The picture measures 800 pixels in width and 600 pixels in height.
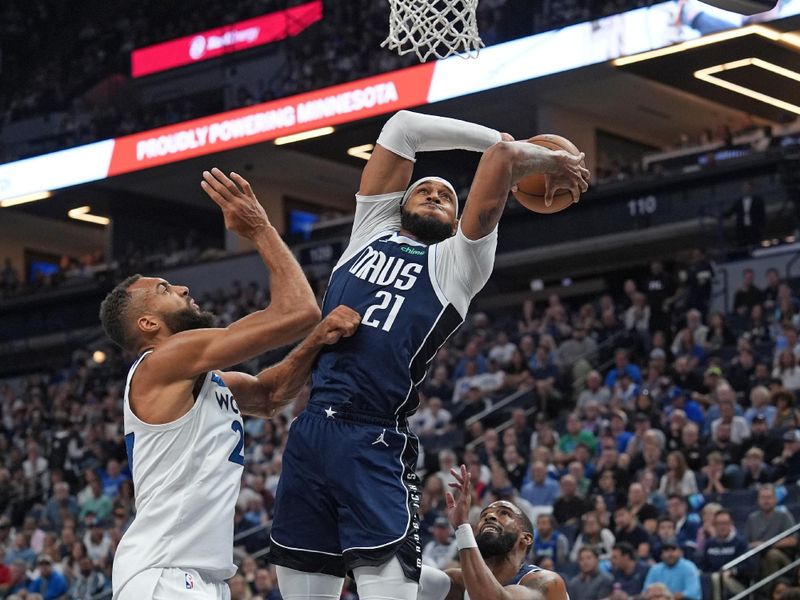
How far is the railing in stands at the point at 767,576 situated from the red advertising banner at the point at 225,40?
17.1 metres

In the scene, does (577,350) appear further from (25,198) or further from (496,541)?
(25,198)

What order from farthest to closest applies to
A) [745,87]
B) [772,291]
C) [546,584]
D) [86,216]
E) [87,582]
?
[86,216]
[745,87]
[772,291]
[87,582]
[546,584]

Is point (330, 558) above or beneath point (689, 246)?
beneath

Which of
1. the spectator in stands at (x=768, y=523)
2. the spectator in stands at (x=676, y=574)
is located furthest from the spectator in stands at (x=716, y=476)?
the spectator in stands at (x=676, y=574)

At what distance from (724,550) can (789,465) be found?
1352 millimetres

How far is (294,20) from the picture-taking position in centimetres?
2542

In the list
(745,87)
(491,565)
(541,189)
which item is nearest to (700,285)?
(745,87)

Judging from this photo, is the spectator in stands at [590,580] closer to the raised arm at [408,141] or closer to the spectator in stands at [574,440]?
the spectator in stands at [574,440]

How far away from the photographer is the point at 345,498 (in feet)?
15.1

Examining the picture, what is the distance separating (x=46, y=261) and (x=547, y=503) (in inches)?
874

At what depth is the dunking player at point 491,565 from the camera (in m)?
5.34

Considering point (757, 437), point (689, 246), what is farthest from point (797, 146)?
point (757, 437)

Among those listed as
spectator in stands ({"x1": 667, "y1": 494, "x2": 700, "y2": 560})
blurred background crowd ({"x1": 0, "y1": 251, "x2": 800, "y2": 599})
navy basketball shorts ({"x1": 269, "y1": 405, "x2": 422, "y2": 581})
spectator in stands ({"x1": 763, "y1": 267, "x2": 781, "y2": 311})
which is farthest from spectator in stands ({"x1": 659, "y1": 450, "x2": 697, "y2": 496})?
navy basketball shorts ({"x1": 269, "y1": 405, "x2": 422, "y2": 581})

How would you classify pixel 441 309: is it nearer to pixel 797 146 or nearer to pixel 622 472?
pixel 622 472
